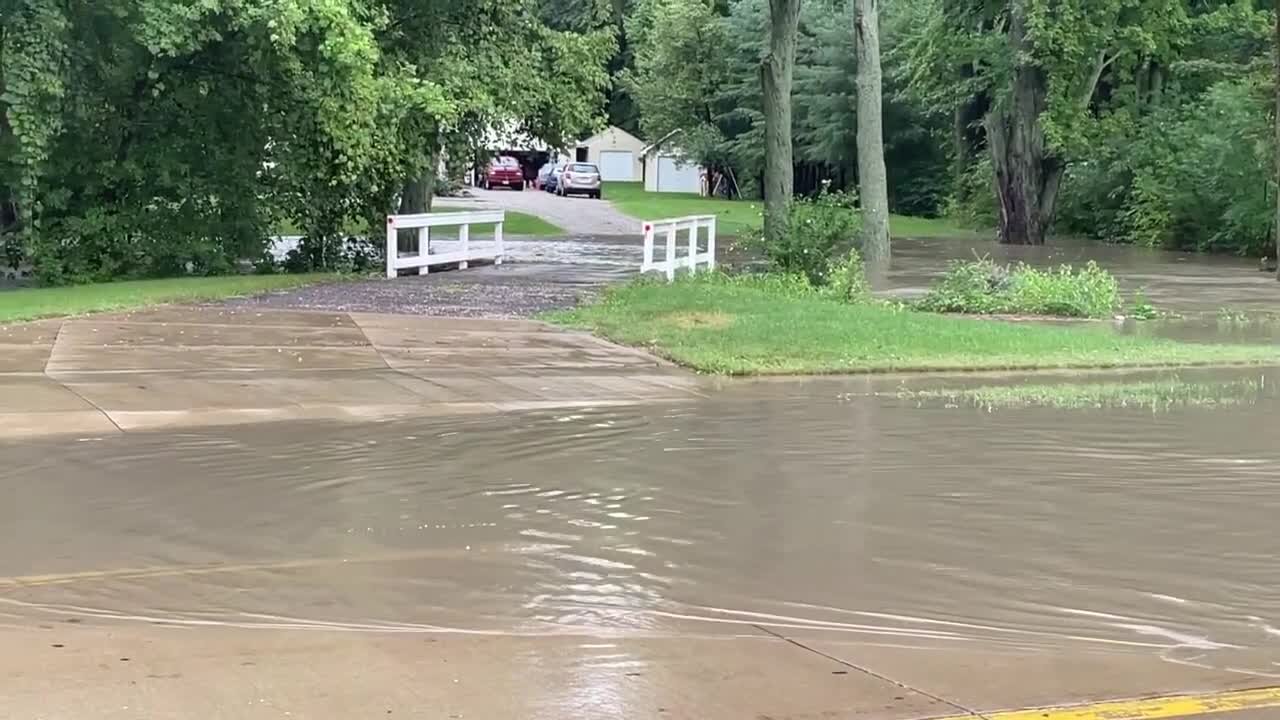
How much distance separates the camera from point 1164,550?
764 centimetres

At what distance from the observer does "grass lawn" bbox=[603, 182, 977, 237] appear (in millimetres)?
45200

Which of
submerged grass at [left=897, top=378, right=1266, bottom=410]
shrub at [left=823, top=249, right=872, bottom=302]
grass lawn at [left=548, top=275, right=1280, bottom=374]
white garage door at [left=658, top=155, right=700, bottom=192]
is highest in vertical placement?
white garage door at [left=658, top=155, right=700, bottom=192]

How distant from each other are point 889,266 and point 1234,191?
11430 millimetres

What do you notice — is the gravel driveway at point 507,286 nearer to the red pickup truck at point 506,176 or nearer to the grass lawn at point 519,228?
the grass lawn at point 519,228

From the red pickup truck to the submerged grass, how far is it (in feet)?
186

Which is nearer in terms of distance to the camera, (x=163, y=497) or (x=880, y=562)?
(x=880, y=562)

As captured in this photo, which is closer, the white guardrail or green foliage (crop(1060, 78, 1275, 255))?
the white guardrail

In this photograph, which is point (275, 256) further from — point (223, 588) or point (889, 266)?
point (223, 588)

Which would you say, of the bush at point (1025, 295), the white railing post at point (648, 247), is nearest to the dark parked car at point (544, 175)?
the white railing post at point (648, 247)

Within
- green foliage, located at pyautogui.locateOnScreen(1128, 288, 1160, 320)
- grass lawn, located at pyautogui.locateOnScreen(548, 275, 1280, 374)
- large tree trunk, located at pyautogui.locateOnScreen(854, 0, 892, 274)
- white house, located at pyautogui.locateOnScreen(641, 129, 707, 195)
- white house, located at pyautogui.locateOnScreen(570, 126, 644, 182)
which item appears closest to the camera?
grass lawn, located at pyautogui.locateOnScreen(548, 275, 1280, 374)

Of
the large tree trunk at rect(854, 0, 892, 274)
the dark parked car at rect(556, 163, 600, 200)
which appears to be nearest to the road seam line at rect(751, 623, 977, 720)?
the large tree trunk at rect(854, 0, 892, 274)

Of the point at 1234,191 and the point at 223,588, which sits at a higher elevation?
the point at 1234,191

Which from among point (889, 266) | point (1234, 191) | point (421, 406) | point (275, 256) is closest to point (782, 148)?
point (889, 266)

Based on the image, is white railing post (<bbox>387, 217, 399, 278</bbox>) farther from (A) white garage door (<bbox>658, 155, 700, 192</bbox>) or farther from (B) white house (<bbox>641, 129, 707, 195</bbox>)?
(A) white garage door (<bbox>658, 155, 700, 192</bbox>)
